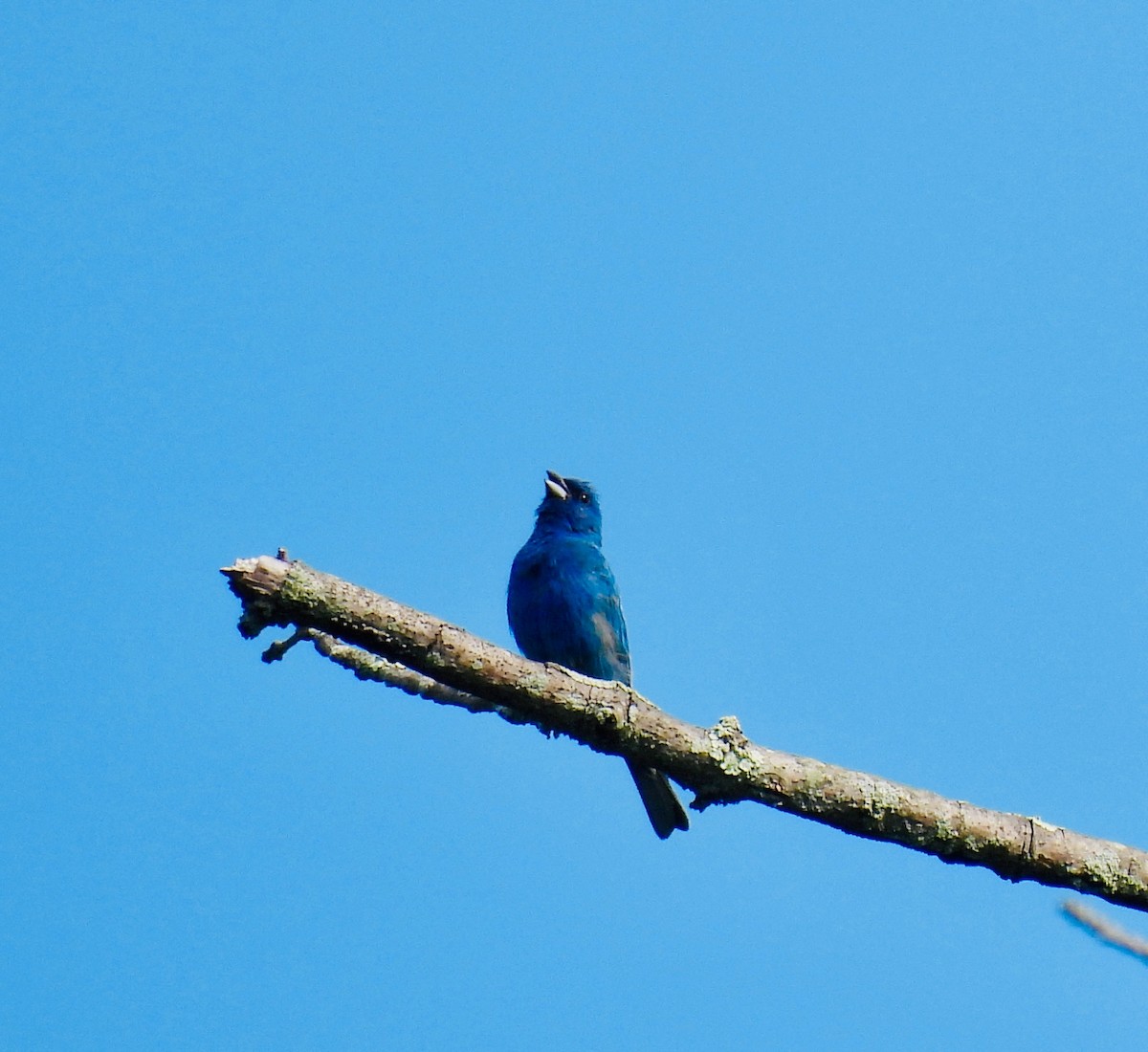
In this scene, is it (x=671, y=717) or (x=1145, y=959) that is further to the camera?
(x=671, y=717)

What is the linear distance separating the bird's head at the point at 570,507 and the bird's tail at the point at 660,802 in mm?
2793

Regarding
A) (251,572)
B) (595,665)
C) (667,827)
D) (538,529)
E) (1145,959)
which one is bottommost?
(1145,959)

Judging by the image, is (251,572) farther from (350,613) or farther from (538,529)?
(538,529)

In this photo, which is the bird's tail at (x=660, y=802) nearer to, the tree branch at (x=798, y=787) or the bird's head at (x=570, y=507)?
the bird's head at (x=570, y=507)

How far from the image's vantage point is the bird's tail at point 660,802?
9.77 meters

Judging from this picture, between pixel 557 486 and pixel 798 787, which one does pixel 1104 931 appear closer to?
pixel 798 787

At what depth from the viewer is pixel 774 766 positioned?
5891mm

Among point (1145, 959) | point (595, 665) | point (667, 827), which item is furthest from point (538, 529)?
point (1145, 959)

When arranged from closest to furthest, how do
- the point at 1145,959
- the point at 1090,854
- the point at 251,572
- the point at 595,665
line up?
the point at 1145,959
the point at 251,572
the point at 1090,854
the point at 595,665

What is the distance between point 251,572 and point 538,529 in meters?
6.79

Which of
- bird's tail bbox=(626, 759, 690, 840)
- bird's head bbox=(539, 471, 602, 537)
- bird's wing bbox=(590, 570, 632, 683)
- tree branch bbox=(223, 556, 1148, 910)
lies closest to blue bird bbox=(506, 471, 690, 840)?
bird's wing bbox=(590, 570, 632, 683)

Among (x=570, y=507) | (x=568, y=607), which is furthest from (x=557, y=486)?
(x=568, y=607)

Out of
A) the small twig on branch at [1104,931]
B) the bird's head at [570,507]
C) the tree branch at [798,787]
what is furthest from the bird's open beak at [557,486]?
the small twig on branch at [1104,931]

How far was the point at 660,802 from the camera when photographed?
9953 millimetres
